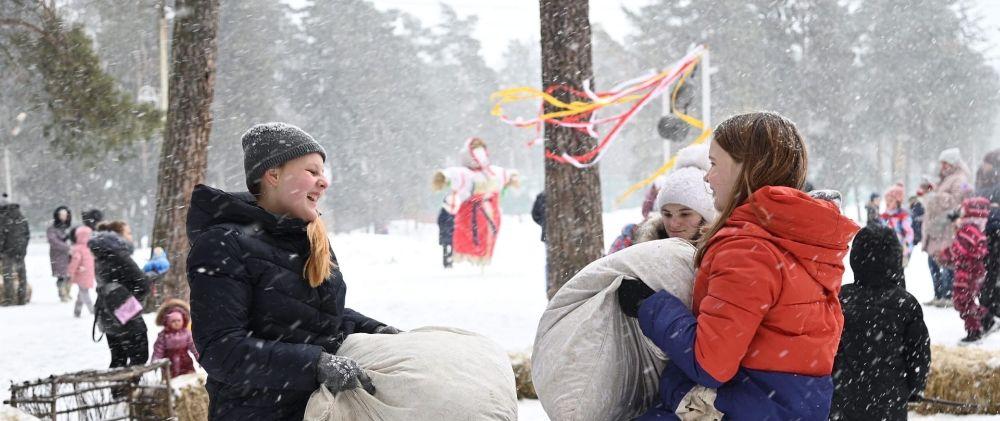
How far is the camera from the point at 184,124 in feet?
34.4

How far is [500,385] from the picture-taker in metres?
2.55

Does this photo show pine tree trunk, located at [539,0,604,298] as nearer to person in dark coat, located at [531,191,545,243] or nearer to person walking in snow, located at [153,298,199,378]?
person walking in snow, located at [153,298,199,378]

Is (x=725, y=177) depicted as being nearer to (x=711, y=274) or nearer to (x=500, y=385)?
(x=711, y=274)

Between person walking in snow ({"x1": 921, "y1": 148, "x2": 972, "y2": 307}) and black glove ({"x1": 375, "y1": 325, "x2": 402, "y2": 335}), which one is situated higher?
black glove ({"x1": 375, "y1": 325, "x2": 402, "y2": 335})

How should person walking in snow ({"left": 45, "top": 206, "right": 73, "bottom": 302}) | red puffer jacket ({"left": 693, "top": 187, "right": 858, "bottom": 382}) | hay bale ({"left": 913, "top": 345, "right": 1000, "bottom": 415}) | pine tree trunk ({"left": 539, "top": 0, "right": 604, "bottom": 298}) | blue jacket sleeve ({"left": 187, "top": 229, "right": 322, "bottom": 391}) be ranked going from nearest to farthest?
1. red puffer jacket ({"left": 693, "top": 187, "right": 858, "bottom": 382})
2. blue jacket sleeve ({"left": 187, "top": 229, "right": 322, "bottom": 391})
3. hay bale ({"left": 913, "top": 345, "right": 1000, "bottom": 415})
4. pine tree trunk ({"left": 539, "top": 0, "right": 604, "bottom": 298})
5. person walking in snow ({"left": 45, "top": 206, "right": 73, "bottom": 302})

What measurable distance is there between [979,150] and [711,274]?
204ft

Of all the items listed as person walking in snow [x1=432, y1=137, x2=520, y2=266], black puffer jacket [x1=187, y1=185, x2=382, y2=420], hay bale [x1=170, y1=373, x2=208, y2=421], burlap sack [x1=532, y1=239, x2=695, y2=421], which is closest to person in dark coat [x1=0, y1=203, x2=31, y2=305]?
person walking in snow [x1=432, y1=137, x2=520, y2=266]

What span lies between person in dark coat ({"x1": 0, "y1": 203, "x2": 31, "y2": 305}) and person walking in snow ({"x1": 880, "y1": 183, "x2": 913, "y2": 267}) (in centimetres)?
1361

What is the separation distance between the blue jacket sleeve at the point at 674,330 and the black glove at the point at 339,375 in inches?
29.7

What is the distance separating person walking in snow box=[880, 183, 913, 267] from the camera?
1404cm

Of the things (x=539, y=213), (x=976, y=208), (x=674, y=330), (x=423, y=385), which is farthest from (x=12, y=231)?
(x=674, y=330)

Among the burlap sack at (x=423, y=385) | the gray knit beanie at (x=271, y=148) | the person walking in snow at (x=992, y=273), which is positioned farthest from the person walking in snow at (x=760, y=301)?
the person walking in snow at (x=992, y=273)

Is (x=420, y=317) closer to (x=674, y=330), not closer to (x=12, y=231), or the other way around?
(x=674, y=330)

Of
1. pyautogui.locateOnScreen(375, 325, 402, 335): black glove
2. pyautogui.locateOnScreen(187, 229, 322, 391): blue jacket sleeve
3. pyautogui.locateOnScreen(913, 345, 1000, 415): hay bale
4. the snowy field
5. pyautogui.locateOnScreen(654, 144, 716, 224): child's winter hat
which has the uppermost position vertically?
pyautogui.locateOnScreen(654, 144, 716, 224): child's winter hat
